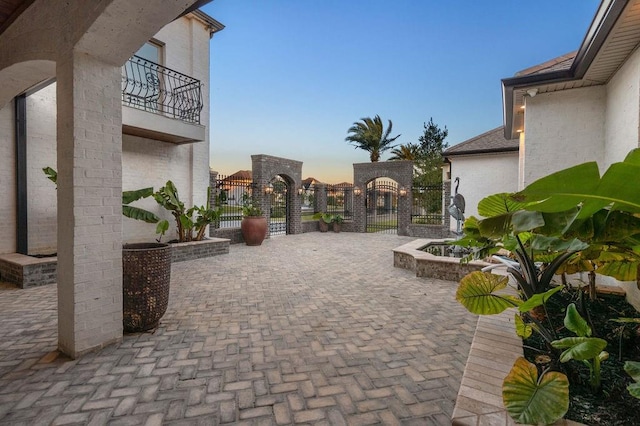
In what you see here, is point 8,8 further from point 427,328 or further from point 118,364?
point 427,328

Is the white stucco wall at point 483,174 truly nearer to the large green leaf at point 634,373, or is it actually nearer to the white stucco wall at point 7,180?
the large green leaf at point 634,373

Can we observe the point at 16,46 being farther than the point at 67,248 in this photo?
Yes

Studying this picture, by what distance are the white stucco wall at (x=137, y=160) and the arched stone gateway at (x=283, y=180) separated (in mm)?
2905

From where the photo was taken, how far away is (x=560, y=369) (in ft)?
6.58

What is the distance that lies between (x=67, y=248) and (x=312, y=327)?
2783 mm

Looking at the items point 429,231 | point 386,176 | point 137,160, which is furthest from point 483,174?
point 137,160

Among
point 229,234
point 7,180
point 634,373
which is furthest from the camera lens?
point 229,234

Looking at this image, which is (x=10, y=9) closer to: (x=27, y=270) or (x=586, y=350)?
(x=27, y=270)

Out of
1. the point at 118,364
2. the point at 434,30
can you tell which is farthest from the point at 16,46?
the point at 434,30

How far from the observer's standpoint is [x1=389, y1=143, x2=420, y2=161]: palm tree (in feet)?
91.6

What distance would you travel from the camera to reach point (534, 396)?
1.48 meters

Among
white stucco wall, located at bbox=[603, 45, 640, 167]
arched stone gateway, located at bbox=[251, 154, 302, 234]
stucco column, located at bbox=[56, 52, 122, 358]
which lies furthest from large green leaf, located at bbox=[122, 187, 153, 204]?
white stucco wall, located at bbox=[603, 45, 640, 167]

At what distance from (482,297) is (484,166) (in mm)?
13196

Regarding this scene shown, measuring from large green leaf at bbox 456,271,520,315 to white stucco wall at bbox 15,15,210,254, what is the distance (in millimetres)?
8211
